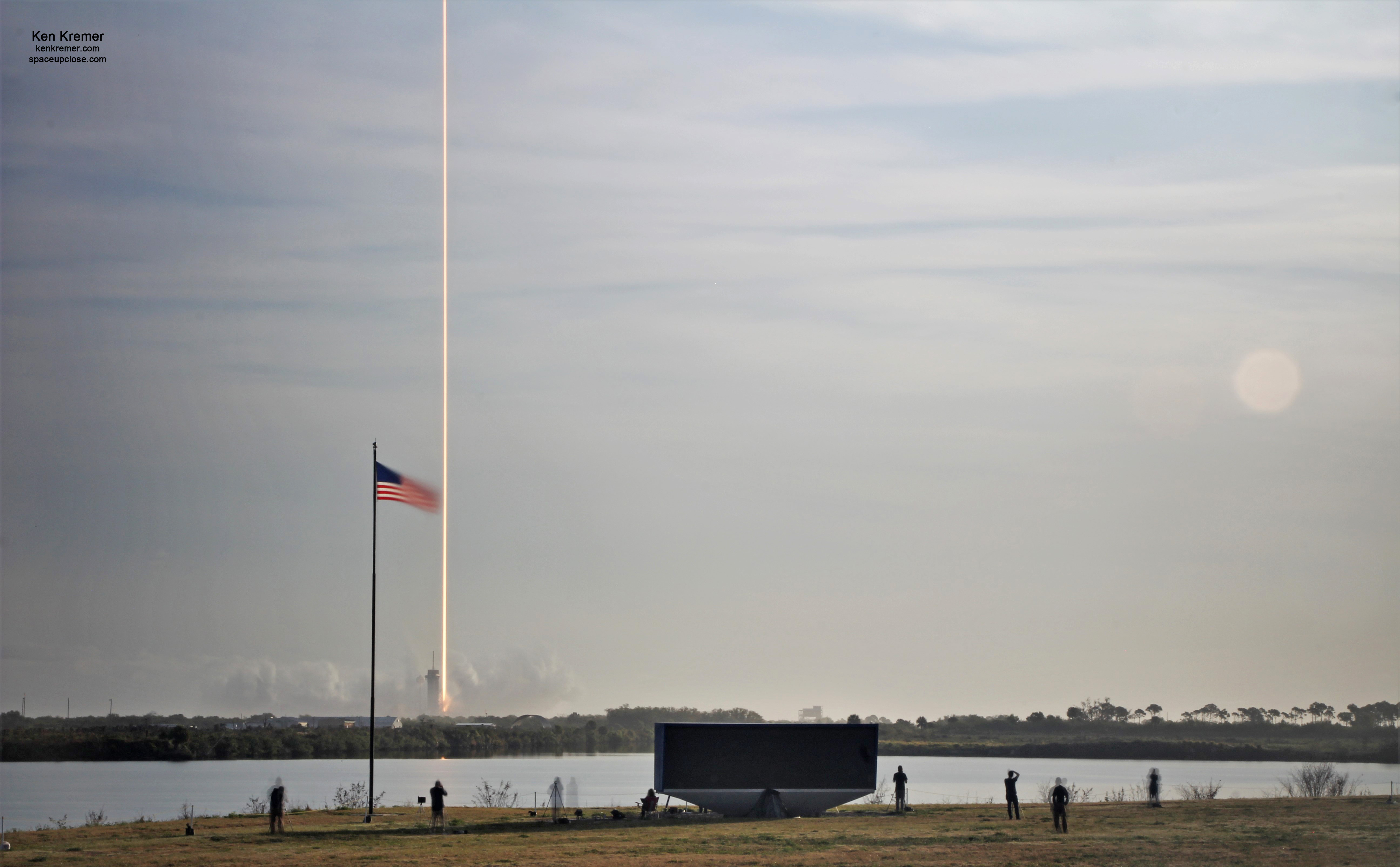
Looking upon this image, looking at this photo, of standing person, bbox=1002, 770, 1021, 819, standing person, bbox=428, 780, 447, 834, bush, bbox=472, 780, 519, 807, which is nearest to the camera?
standing person, bbox=428, 780, 447, 834

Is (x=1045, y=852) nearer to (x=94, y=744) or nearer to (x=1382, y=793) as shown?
(x=1382, y=793)

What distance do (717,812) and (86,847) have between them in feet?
57.2

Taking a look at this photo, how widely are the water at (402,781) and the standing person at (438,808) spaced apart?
40.0 ft

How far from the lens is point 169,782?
7381 cm

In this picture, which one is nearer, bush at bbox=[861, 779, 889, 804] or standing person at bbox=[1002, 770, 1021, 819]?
standing person at bbox=[1002, 770, 1021, 819]

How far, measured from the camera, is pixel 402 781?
253 ft

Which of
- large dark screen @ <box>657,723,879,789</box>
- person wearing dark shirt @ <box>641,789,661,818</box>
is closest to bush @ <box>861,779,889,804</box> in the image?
large dark screen @ <box>657,723,879,789</box>

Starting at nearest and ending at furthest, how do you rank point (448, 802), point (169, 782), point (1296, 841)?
point (1296, 841) → point (448, 802) → point (169, 782)

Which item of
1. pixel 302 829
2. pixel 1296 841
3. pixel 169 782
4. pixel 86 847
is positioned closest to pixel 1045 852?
pixel 1296 841

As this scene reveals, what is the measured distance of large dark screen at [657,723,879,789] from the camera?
37906mm

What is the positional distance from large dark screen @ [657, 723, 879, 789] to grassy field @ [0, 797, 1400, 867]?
1202 mm

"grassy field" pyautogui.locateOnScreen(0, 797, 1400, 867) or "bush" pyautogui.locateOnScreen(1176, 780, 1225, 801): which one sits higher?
"grassy field" pyautogui.locateOnScreen(0, 797, 1400, 867)

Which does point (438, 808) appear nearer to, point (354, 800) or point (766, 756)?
point (766, 756)

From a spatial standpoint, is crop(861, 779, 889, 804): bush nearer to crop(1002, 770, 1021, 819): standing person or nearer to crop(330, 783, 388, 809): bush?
crop(1002, 770, 1021, 819): standing person
